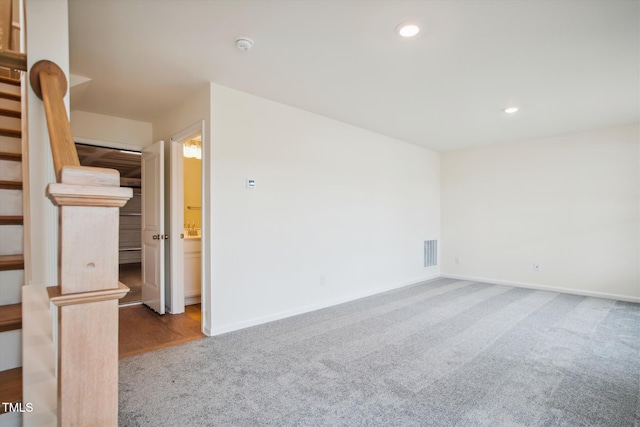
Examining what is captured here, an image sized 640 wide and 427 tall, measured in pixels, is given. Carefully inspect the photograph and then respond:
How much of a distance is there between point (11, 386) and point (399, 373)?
2.19 meters

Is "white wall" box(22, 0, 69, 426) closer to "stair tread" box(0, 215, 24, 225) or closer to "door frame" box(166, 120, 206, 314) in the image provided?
"stair tread" box(0, 215, 24, 225)

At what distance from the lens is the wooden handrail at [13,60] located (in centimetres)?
140

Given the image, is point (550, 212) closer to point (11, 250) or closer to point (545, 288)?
point (545, 288)

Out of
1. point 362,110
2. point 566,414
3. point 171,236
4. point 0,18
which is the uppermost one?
point 0,18

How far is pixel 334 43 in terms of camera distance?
2396 millimetres

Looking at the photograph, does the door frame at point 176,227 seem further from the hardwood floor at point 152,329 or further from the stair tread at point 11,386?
the stair tread at point 11,386

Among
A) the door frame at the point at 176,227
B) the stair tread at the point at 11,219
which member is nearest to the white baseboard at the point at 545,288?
the door frame at the point at 176,227

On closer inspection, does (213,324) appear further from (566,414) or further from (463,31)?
(463,31)

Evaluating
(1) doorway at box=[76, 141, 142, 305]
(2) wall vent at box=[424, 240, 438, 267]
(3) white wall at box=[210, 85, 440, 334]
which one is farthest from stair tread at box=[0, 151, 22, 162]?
(2) wall vent at box=[424, 240, 438, 267]

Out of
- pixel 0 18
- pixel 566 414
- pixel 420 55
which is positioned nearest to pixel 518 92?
pixel 420 55

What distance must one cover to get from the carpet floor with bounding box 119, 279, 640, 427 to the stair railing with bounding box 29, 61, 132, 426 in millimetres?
1476

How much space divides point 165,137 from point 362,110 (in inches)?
98.7

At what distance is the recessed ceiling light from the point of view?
2.17m

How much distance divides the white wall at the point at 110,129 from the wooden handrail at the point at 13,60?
2730mm
